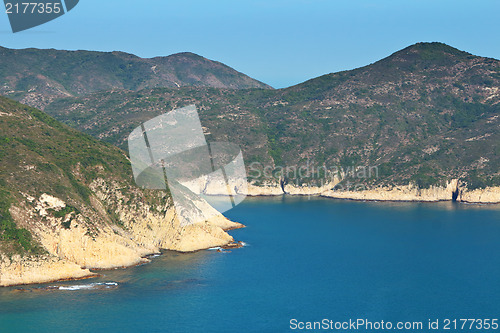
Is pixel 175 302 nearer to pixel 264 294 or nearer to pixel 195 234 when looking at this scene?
pixel 264 294

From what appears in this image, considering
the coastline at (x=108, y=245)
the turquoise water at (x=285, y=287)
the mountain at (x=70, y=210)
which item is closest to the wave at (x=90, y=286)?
the turquoise water at (x=285, y=287)

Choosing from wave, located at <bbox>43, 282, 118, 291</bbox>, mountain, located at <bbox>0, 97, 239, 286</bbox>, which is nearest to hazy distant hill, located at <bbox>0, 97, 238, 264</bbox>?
mountain, located at <bbox>0, 97, 239, 286</bbox>

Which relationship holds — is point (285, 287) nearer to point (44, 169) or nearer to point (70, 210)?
point (70, 210)

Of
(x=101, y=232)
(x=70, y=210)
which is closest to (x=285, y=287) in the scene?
(x=101, y=232)

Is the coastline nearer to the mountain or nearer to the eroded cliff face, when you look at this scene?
the eroded cliff face

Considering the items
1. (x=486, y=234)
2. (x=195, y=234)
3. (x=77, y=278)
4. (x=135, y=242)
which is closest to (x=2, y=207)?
(x=77, y=278)

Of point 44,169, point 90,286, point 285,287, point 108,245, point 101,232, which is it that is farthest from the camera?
point 44,169
